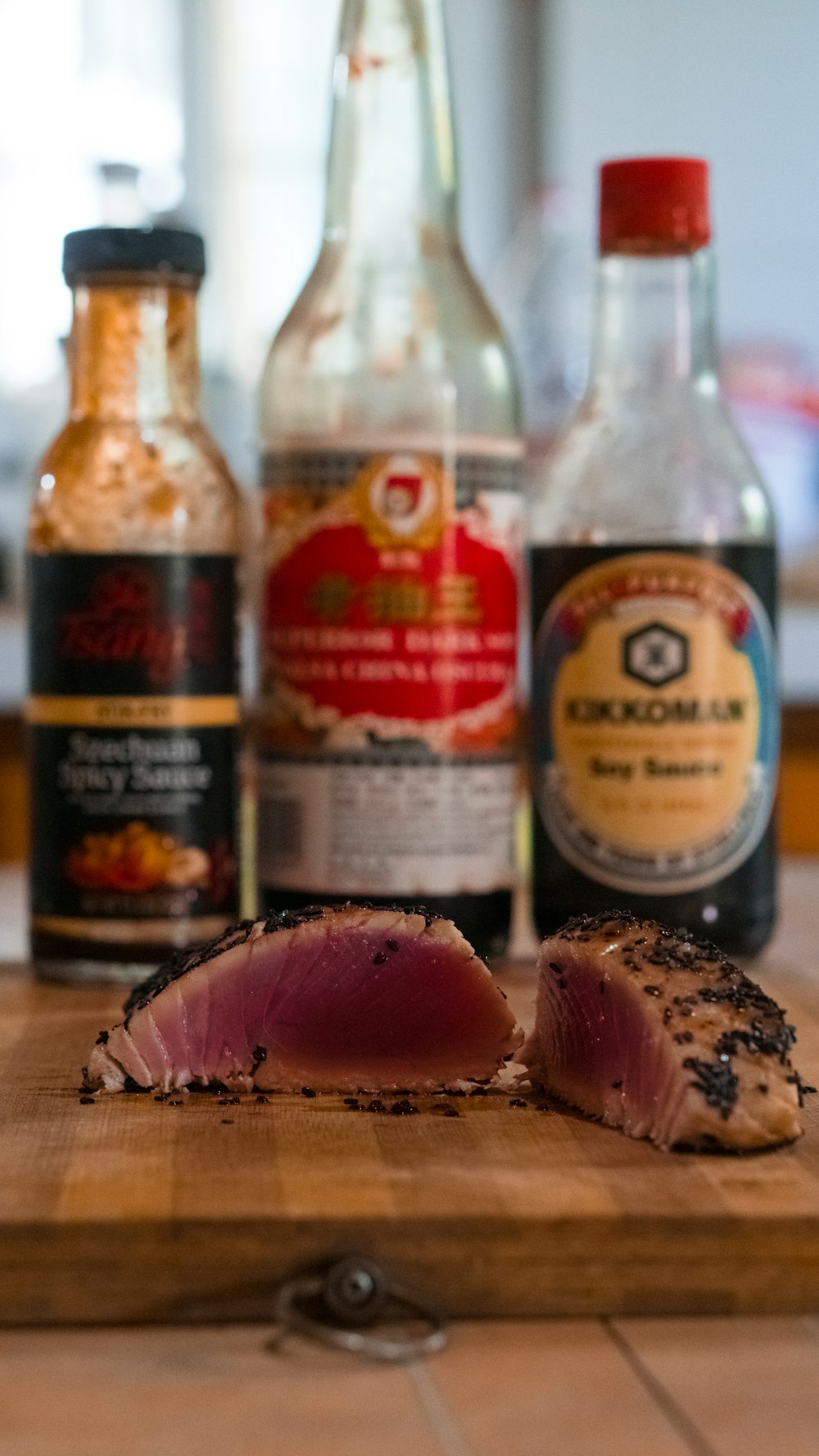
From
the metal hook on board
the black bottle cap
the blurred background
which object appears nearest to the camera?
the metal hook on board

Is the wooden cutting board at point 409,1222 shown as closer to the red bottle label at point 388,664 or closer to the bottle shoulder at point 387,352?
the red bottle label at point 388,664

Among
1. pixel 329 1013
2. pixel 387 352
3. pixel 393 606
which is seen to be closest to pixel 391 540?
pixel 393 606

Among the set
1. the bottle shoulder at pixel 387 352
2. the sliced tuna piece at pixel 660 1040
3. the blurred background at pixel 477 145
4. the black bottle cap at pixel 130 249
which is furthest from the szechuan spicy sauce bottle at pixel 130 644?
the blurred background at pixel 477 145

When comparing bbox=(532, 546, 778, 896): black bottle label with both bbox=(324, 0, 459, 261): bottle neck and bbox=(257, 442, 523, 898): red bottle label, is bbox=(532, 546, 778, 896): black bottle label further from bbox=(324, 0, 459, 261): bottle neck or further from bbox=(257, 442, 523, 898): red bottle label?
bbox=(324, 0, 459, 261): bottle neck

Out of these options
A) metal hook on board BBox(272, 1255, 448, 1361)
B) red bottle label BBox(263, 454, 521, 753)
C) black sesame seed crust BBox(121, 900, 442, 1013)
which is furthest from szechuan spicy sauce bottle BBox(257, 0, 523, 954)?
metal hook on board BBox(272, 1255, 448, 1361)

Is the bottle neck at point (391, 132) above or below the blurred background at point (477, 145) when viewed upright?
below

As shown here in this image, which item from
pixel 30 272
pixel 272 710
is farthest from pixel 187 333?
pixel 30 272

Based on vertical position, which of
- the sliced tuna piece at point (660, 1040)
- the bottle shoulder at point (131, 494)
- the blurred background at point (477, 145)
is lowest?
the sliced tuna piece at point (660, 1040)

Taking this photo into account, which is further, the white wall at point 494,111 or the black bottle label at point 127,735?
the white wall at point 494,111

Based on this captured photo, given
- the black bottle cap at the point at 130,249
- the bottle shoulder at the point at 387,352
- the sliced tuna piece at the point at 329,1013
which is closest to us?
Result: the sliced tuna piece at the point at 329,1013
